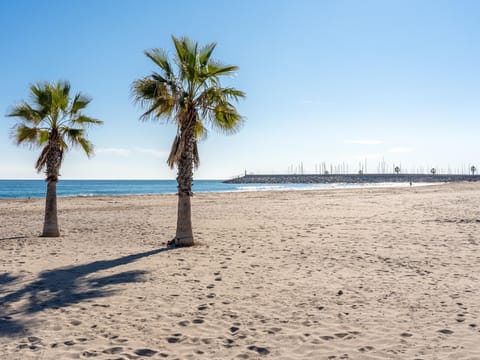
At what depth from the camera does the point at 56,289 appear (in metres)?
7.62

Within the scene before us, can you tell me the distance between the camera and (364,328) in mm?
5590

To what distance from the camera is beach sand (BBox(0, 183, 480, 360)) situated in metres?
5.02

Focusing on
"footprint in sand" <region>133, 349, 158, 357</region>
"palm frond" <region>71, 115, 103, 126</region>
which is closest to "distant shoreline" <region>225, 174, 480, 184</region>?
"palm frond" <region>71, 115, 103, 126</region>

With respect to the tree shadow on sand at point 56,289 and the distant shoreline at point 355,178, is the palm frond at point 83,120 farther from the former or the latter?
the distant shoreline at point 355,178

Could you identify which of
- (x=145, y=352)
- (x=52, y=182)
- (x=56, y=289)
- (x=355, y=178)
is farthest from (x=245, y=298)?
(x=355, y=178)

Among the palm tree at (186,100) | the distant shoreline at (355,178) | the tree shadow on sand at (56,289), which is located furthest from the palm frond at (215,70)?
the distant shoreline at (355,178)

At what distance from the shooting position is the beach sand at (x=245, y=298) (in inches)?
198

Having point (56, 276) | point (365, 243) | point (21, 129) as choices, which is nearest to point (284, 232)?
point (365, 243)

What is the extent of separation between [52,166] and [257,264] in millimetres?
9104

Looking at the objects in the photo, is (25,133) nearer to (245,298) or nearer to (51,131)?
(51,131)

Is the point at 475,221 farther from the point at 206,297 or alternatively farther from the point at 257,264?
the point at 206,297

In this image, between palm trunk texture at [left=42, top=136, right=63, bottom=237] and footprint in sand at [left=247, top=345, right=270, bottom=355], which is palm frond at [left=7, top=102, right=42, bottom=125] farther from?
footprint in sand at [left=247, top=345, right=270, bottom=355]

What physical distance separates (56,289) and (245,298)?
148 inches

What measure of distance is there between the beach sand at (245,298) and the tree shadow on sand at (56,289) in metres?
0.04
